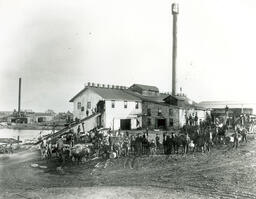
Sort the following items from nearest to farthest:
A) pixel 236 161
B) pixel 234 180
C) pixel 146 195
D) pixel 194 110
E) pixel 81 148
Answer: pixel 146 195 < pixel 234 180 < pixel 236 161 < pixel 81 148 < pixel 194 110

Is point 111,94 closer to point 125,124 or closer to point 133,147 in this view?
point 125,124

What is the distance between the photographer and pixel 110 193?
1507 cm

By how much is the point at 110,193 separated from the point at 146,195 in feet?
5.82

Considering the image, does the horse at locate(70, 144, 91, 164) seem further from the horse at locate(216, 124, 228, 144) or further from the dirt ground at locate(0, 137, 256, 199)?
the horse at locate(216, 124, 228, 144)

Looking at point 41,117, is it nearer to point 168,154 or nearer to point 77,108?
point 77,108

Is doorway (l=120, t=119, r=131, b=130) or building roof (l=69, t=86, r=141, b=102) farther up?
building roof (l=69, t=86, r=141, b=102)

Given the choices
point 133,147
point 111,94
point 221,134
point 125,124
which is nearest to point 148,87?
point 111,94

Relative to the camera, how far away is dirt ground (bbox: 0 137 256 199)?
49.6 ft

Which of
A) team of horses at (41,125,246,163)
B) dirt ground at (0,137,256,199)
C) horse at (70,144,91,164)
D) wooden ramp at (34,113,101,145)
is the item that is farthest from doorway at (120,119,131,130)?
dirt ground at (0,137,256,199)

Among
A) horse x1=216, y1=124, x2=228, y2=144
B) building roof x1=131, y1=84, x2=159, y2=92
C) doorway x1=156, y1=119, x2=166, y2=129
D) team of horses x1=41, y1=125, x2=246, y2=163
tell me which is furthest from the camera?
building roof x1=131, y1=84, x2=159, y2=92

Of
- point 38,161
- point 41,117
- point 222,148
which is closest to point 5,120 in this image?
point 41,117

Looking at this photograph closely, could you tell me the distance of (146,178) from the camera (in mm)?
17828

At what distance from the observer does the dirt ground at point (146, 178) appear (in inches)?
595

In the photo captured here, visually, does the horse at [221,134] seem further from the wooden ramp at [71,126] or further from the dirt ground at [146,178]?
the wooden ramp at [71,126]
